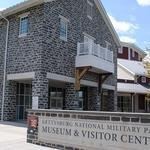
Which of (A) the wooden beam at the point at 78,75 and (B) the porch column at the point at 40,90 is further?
(A) the wooden beam at the point at 78,75

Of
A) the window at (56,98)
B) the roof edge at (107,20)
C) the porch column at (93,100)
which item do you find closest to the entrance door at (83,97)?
the porch column at (93,100)

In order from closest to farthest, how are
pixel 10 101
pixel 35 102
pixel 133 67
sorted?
pixel 35 102 < pixel 10 101 < pixel 133 67

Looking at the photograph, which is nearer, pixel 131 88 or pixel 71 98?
pixel 71 98

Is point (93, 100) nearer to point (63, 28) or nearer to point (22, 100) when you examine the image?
point (22, 100)

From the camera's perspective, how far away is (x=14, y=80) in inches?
856

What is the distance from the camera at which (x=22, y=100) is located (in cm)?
2341

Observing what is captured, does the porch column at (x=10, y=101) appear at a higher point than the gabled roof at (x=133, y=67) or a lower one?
lower

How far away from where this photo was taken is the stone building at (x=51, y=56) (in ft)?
65.0

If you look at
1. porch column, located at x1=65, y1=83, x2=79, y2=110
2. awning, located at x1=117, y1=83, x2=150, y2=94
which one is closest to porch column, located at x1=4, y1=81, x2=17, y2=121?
porch column, located at x1=65, y1=83, x2=79, y2=110

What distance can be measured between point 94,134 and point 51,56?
11.4 meters

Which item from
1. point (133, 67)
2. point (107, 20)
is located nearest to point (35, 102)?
point (107, 20)

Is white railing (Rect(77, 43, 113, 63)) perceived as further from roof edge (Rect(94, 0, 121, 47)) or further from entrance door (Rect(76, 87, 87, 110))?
roof edge (Rect(94, 0, 121, 47))

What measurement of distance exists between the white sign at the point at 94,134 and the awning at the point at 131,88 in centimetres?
2438

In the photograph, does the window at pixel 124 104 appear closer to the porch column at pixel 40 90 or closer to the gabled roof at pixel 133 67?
the gabled roof at pixel 133 67
